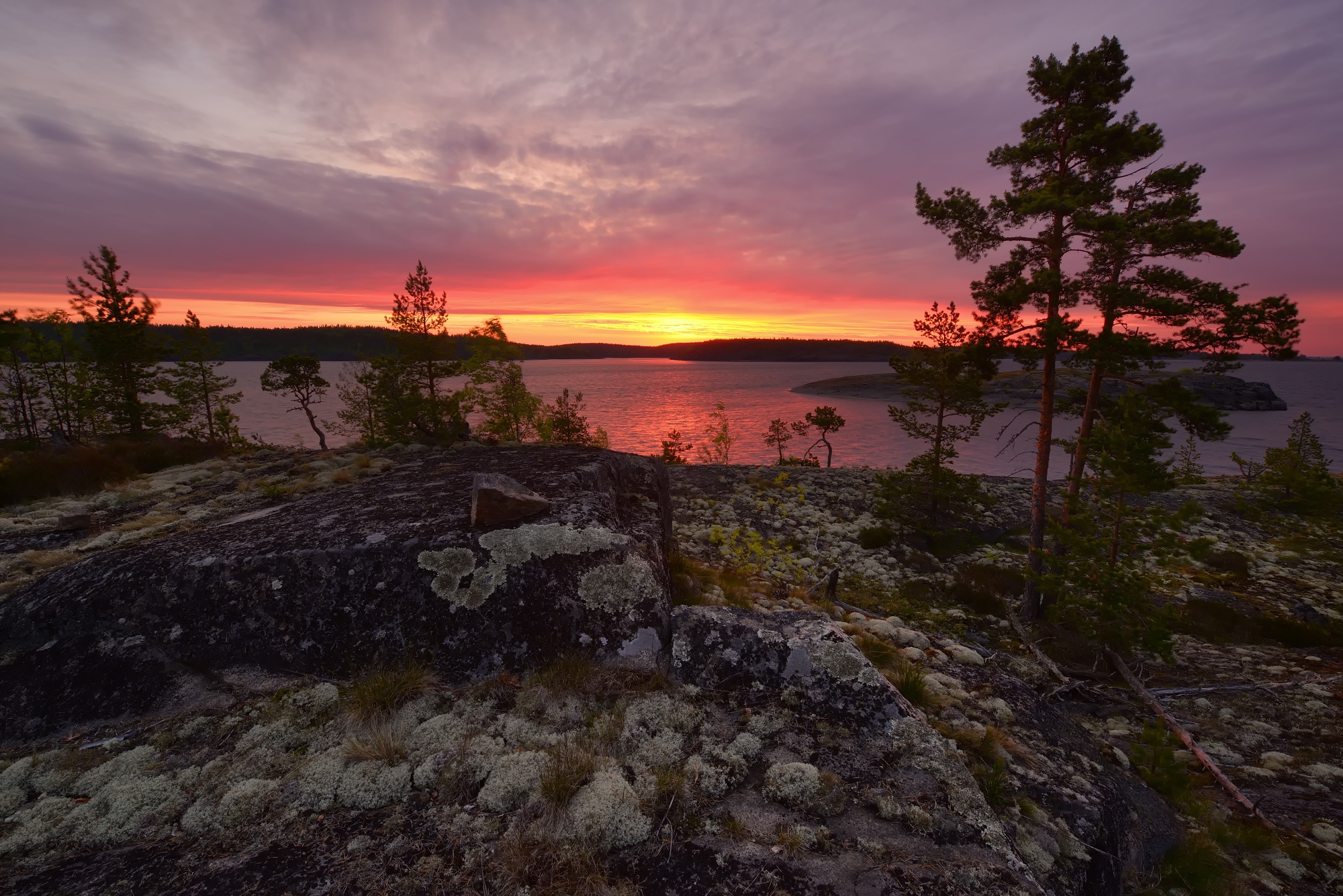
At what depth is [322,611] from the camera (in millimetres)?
4227

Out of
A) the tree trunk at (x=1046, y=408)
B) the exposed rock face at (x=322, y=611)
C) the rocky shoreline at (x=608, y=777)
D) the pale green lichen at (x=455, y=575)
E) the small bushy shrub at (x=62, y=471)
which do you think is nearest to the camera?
the rocky shoreline at (x=608, y=777)

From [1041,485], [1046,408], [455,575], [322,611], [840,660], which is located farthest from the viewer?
[1041,485]

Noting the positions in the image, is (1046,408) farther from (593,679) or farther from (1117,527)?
(593,679)

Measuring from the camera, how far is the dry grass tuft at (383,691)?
357 cm

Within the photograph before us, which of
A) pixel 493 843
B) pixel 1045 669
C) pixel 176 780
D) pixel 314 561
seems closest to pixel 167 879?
pixel 176 780

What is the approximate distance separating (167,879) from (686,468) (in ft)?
83.1

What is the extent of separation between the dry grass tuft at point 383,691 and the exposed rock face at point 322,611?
0.17m

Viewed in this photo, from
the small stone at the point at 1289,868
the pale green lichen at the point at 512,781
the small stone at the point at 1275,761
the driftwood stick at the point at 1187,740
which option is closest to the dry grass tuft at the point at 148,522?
Answer: the pale green lichen at the point at 512,781

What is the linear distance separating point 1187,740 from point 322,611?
11.3 meters

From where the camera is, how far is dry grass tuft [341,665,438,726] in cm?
357

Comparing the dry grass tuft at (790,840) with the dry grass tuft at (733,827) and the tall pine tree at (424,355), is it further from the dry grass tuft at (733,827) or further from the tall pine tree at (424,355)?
the tall pine tree at (424,355)

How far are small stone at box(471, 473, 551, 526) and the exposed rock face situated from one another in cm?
17

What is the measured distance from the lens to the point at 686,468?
2750 centimetres

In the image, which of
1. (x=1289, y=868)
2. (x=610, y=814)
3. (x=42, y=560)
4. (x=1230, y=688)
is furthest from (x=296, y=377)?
(x=1230, y=688)
